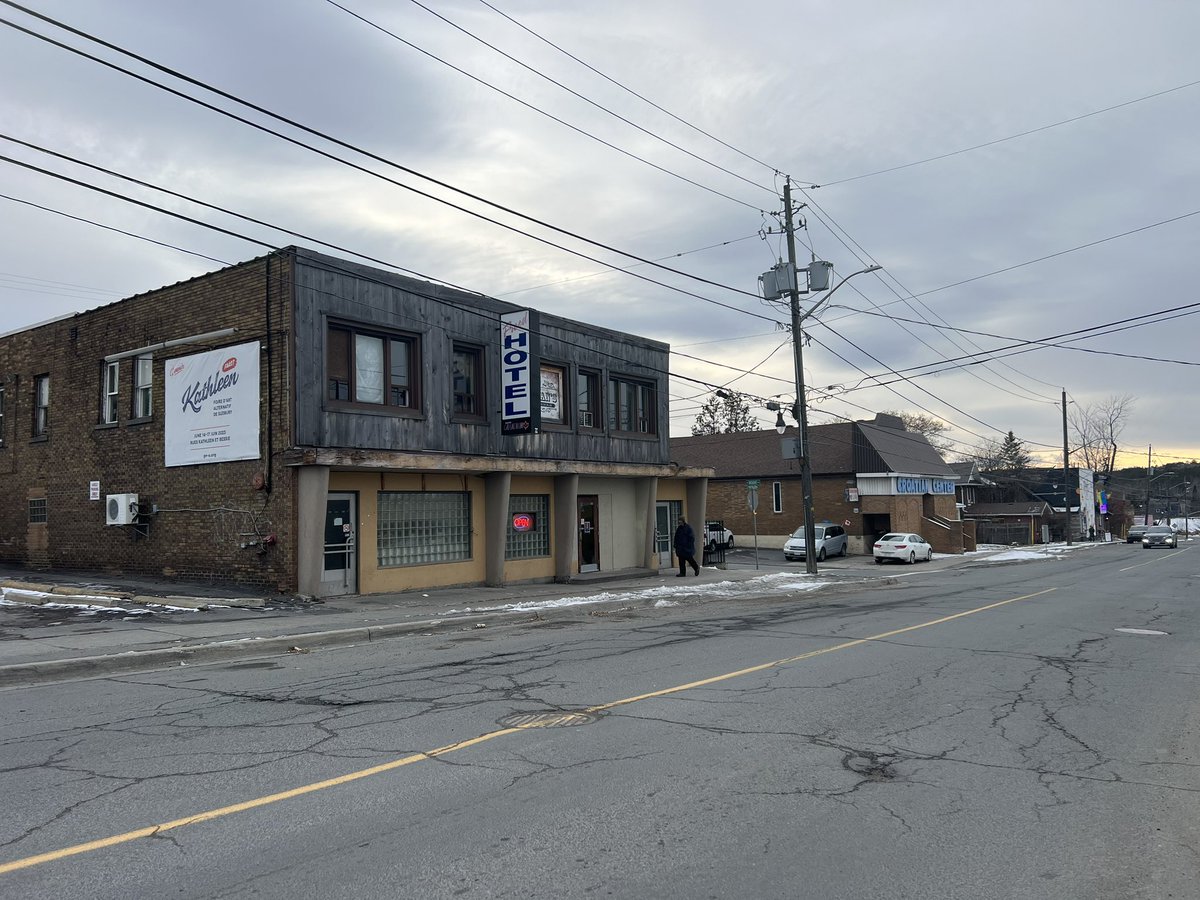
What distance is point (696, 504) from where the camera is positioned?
1133 inches

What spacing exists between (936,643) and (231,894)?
10573 mm

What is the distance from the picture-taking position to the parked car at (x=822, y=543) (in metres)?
41.1

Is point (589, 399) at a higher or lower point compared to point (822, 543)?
higher

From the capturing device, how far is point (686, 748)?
22.0ft

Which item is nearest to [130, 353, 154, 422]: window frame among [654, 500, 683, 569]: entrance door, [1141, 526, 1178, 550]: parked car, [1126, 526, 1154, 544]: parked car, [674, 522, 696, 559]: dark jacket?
[674, 522, 696, 559]: dark jacket

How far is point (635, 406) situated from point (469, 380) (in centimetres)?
672

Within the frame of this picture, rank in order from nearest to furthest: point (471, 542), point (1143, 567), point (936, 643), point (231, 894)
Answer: point (231, 894)
point (936, 643)
point (471, 542)
point (1143, 567)

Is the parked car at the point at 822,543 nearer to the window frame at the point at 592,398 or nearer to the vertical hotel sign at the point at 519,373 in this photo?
the window frame at the point at 592,398

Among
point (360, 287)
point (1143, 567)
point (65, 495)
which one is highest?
point (360, 287)

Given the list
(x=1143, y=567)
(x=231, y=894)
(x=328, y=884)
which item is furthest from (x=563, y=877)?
(x=1143, y=567)

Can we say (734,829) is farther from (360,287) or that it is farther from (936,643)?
(360,287)

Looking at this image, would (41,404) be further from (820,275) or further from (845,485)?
(845,485)

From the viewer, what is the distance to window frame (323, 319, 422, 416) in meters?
17.9

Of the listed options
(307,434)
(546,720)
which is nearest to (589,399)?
(307,434)
